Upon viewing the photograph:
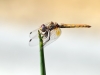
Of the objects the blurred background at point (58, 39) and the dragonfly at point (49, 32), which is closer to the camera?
the dragonfly at point (49, 32)

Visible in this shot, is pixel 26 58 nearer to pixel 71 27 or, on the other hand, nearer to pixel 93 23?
pixel 71 27

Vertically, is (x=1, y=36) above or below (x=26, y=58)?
above

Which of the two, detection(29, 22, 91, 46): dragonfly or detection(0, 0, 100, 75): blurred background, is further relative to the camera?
detection(0, 0, 100, 75): blurred background

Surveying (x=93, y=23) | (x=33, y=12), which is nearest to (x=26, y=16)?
(x=33, y=12)

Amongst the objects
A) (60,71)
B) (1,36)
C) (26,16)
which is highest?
(26,16)

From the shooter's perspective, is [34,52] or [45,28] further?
[34,52]
